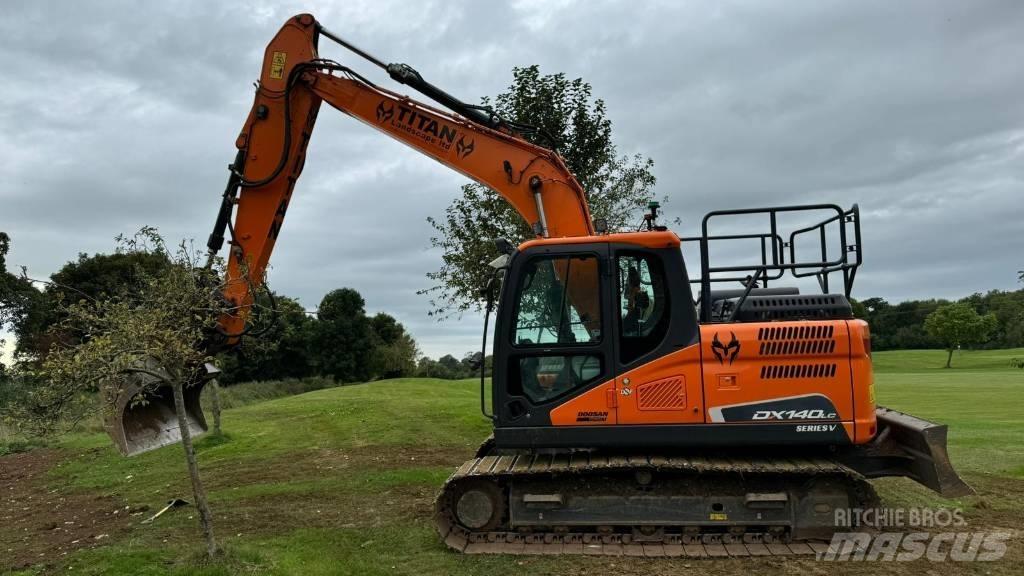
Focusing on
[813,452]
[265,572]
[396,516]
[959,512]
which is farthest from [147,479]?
[959,512]

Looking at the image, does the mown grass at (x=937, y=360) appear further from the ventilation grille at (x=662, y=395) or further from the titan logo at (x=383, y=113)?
the titan logo at (x=383, y=113)

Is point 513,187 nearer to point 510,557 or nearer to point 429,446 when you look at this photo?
point 510,557

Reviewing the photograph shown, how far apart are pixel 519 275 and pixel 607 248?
911 mm

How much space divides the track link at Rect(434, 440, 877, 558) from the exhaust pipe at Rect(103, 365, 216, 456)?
3417 mm

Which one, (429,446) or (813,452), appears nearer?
(813,452)

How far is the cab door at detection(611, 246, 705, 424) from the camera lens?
6.52 meters

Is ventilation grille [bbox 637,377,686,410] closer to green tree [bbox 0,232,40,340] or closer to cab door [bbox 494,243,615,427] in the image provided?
cab door [bbox 494,243,615,427]

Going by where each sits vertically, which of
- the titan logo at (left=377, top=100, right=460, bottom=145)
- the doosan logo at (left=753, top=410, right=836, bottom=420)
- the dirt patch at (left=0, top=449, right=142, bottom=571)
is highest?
the titan logo at (left=377, top=100, right=460, bottom=145)

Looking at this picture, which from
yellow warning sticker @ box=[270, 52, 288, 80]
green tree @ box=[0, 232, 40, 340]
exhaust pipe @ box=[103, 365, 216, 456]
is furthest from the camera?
green tree @ box=[0, 232, 40, 340]

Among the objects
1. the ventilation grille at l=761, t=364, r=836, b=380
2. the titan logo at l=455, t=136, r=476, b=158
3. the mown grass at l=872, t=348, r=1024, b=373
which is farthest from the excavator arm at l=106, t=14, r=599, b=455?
the mown grass at l=872, t=348, r=1024, b=373

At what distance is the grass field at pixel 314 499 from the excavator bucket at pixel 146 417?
1.04 meters

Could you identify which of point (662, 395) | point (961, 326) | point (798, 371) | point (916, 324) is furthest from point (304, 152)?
point (916, 324)

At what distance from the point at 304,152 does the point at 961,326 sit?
61.5 m

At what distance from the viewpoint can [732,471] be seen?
635 cm
